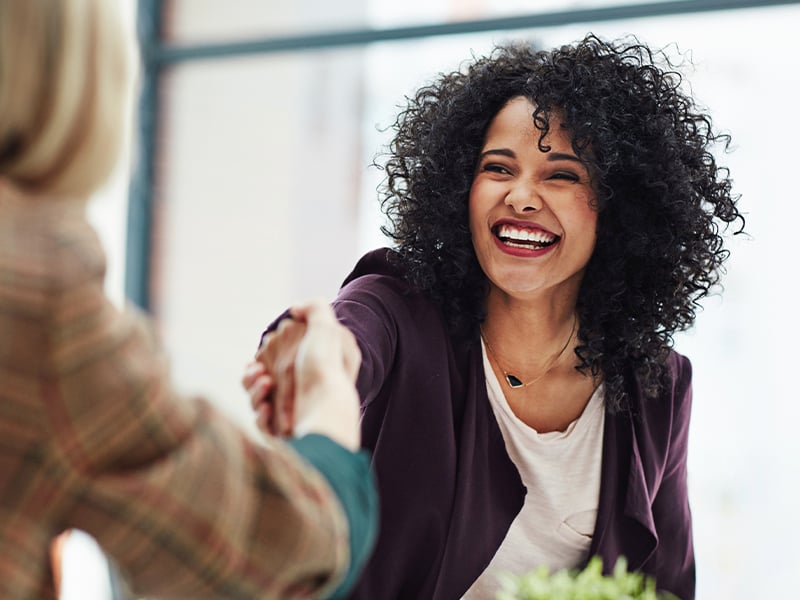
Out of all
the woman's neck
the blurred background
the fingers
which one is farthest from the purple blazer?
the blurred background

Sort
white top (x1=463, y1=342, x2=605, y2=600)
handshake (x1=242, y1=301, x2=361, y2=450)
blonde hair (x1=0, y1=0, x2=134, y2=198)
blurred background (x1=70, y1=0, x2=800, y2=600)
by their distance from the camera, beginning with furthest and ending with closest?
1. blurred background (x1=70, y1=0, x2=800, y2=600)
2. white top (x1=463, y1=342, x2=605, y2=600)
3. handshake (x1=242, y1=301, x2=361, y2=450)
4. blonde hair (x1=0, y1=0, x2=134, y2=198)

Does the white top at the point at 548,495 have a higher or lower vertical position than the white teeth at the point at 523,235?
lower

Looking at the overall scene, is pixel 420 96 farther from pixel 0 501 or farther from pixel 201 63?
pixel 201 63

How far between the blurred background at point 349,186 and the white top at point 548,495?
4.43 feet

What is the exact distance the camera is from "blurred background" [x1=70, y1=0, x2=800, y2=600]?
2918mm

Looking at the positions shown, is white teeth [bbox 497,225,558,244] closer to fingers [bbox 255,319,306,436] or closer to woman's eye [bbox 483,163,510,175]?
woman's eye [bbox 483,163,510,175]

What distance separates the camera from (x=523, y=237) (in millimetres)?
1759

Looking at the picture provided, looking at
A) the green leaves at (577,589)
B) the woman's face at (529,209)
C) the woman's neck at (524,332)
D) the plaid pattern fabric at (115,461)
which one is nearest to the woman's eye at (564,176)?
the woman's face at (529,209)

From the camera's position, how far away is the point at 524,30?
3.18 metres

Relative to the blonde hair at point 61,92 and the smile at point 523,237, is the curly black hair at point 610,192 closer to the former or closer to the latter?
the smile at point 523,237

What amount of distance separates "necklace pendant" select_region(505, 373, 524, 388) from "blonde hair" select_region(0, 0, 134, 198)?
1143mm

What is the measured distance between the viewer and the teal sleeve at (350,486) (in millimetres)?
930

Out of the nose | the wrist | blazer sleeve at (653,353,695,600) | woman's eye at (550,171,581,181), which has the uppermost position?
woman's eye at (550,171,581,181)

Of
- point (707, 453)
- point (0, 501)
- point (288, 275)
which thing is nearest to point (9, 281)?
point (0, 501)
